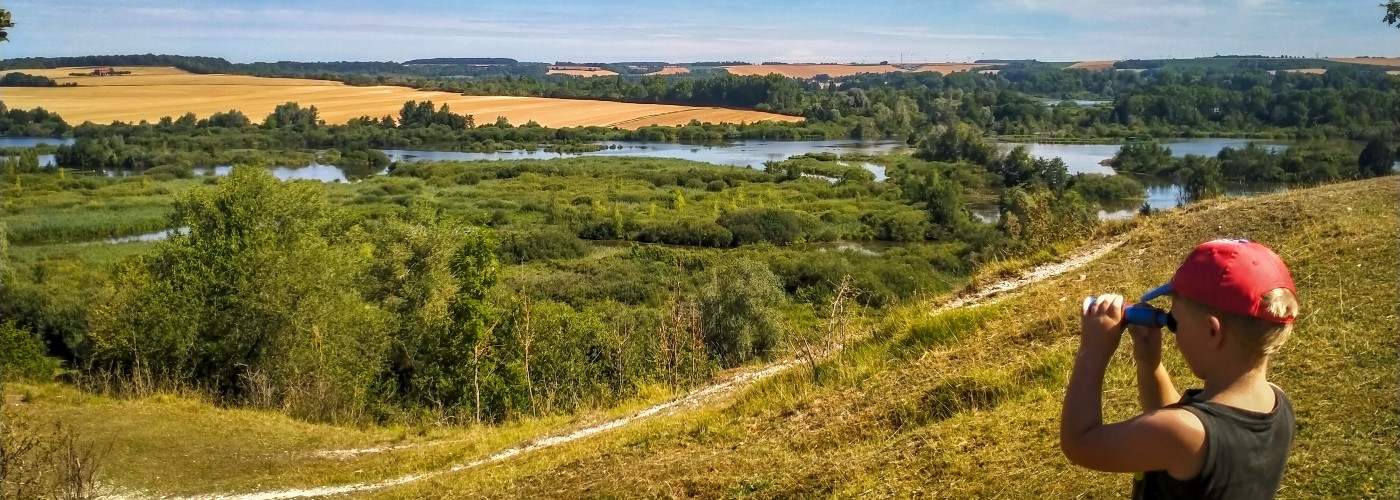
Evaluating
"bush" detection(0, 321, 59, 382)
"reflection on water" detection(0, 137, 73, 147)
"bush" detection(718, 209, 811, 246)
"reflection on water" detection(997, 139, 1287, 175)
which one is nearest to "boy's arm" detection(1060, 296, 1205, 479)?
"bush" detection(0, 321, 59, 382)

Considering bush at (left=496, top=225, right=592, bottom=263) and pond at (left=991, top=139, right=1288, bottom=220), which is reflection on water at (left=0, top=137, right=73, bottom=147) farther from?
pond at (left=991, top=139, right=1288, bottom=220)

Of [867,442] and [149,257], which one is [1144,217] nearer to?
[867,442]

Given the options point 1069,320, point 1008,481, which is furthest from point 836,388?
point 1008,481

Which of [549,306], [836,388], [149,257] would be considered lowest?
[549,306]

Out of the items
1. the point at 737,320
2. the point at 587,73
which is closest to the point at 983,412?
the point at 737,320

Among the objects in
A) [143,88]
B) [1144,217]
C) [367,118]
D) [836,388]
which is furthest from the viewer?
[367,118]

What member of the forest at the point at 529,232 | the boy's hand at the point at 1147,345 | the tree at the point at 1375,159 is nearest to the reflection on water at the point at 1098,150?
the forest at the point at 529,232

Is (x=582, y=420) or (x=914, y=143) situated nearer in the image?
(x=582, y=420)
